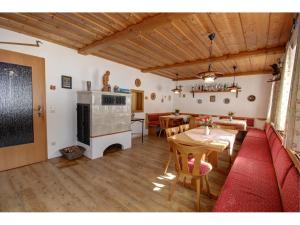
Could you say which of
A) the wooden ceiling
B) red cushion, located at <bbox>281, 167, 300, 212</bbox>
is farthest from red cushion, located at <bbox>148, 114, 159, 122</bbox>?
red cushion, located at <bbox>281, 167, 300, 212</bbox>

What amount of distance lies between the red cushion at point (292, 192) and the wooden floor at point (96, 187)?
866 mm

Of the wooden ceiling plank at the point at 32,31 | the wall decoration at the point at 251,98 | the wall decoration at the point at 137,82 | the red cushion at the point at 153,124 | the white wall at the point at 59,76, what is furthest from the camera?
the red cushion at the point at 153,124

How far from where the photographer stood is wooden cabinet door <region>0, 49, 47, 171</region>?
105 inches

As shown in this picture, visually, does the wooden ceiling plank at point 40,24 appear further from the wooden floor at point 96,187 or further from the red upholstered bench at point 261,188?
the red upholstered bench at point 261,188

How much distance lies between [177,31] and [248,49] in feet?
6.33

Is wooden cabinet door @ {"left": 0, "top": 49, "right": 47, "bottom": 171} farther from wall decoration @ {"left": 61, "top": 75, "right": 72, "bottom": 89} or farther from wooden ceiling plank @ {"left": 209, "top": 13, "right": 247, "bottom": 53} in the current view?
wooden ceiling plank @ {"left": 209, "top": 13, "right": 247, "bottom": 53}

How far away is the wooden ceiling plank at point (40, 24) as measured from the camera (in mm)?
2244

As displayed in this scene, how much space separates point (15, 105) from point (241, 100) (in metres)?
7.00

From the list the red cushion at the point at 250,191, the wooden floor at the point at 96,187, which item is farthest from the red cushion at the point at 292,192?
the wooden floor at the point at 96,187

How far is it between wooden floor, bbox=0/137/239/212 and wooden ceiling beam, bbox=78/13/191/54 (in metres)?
2.45

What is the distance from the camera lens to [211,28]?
8.36 feet

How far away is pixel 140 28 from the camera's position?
93.6 inches
